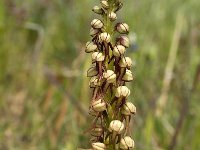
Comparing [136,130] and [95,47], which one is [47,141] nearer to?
[136,130]

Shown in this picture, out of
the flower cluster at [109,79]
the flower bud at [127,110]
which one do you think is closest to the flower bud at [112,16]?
the flower cluster at [109,79]

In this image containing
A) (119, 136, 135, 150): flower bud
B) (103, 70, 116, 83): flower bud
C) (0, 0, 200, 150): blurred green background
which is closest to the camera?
(103, 70, 116, 83): flower bud

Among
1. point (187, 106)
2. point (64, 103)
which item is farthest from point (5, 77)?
point (187, 106)

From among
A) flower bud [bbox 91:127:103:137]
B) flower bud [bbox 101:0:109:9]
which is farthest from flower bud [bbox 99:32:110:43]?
flower bud [bbox 91:127:103:137]

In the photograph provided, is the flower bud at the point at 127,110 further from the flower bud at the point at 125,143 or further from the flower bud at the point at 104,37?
the flower bud at the point at 104,37

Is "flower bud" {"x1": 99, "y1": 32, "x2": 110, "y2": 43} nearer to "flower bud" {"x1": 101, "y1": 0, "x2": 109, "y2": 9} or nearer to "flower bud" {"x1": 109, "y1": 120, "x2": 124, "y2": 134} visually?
"flower bud" {"x1": 101, "y1": 0, "x2": 109, "y2": 9}

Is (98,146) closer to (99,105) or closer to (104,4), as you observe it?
(99,105)
